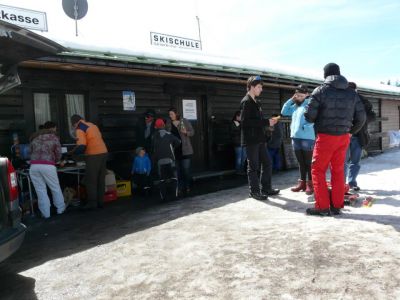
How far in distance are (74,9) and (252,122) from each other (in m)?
8.62

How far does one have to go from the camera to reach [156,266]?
11.6 feet

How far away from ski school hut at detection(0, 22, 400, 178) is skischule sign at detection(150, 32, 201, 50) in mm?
3234

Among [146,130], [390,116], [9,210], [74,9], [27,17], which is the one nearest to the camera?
[9,210]

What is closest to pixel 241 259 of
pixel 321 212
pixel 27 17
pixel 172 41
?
pixel 321 212

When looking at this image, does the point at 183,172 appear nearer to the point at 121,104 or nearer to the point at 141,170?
the point at 141,170

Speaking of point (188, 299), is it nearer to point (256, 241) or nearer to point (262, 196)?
point (256, 241)

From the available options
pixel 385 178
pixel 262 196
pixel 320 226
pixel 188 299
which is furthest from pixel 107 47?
pixel 385 178

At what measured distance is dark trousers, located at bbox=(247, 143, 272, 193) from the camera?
19.6 ft

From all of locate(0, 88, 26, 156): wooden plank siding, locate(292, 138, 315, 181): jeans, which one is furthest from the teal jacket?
locate(0, 88, 26, 156): wooden plank siding

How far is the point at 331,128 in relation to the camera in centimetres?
470

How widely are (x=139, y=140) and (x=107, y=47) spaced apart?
2.07m

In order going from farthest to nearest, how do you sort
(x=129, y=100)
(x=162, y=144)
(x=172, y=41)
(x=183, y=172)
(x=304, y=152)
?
(x=172, y=41) → (x=129, y=100) → (x=183, y=172) → (x=162, y=144) → (x=304, y=152)

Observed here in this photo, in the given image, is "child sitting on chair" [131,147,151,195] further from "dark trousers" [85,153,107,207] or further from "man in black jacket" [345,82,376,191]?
"man in black jacket" [345,82,376,191]

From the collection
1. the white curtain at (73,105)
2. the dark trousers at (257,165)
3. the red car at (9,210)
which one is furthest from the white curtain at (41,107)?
the dark trousers at (257,165)
